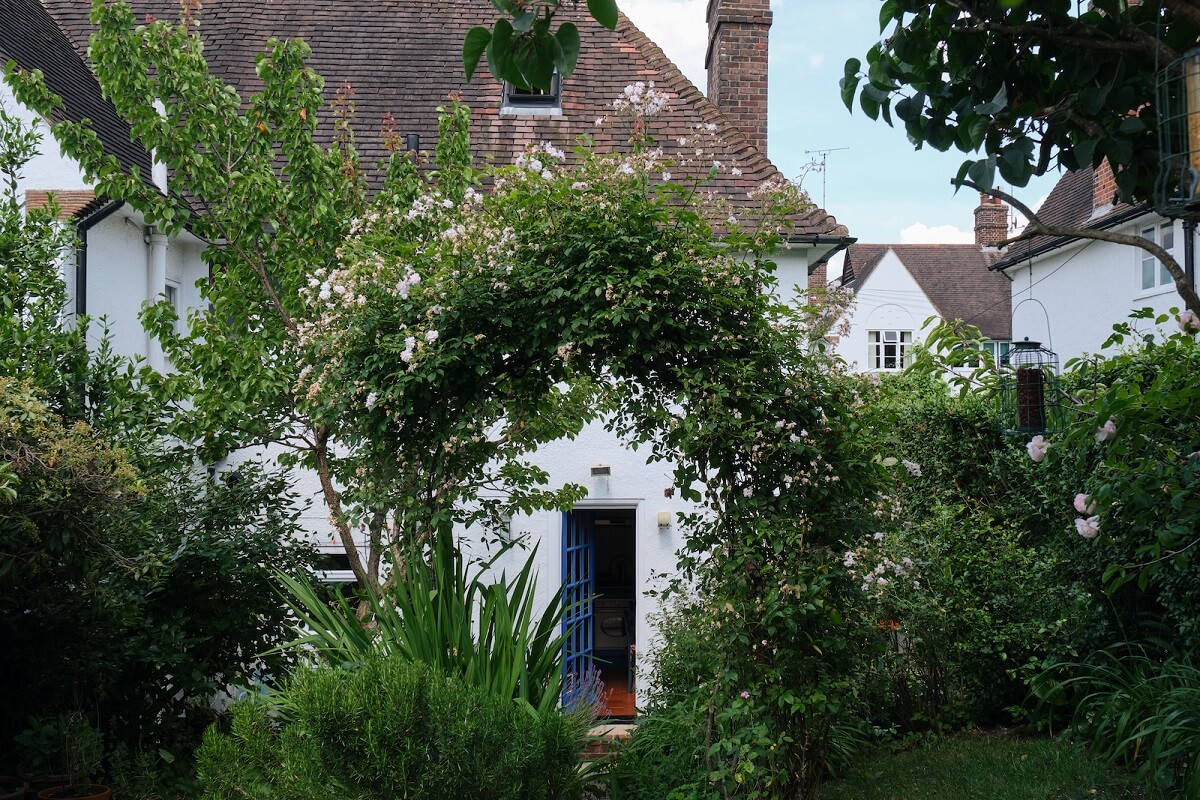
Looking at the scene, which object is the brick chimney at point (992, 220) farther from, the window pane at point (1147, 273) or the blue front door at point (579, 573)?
the blue front door at point (579, 573)

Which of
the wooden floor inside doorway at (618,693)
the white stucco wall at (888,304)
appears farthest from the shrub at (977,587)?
the white stucco wall at (888,304)

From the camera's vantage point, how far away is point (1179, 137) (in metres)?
2.71

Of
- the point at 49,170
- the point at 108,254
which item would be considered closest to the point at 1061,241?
the point at 108,254

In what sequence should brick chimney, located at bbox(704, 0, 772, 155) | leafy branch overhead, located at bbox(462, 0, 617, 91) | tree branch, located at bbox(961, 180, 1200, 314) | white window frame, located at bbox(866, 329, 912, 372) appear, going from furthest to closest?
white window frame, located at bbox(866, 329, 912, 372), brick chimney, located at bbox(704, 0, 772, 155), tree branch, located at bbox(961, 180, 1200, 314), leafy branch overhead, located at bbox(462, 0, 617, 91)

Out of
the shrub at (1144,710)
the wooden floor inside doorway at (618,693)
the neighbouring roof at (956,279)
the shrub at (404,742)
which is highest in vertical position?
the neighbouring roof at (956,279)

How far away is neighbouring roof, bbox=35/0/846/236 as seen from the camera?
11.9 m

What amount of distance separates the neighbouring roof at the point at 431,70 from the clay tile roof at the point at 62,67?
72 centimetres

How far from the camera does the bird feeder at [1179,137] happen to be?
240 cm

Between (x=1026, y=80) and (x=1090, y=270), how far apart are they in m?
15.3

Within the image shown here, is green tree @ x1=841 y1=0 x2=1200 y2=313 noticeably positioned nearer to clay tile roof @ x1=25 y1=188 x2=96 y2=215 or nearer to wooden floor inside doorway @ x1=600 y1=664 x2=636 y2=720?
wooden floor inside doorway @ x1=600 y1=664 x2=636 y2=720

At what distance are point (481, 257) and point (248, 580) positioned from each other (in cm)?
383

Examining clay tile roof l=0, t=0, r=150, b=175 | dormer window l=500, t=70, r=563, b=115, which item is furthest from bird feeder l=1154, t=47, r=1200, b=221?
dormer window l=500, t=70, r=563, b=115

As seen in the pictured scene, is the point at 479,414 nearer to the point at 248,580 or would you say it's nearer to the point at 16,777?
the point at 248,580

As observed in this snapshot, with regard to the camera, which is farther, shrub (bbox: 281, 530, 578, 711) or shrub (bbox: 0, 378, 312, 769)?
shrub (bbox: 0, 378, 312, 769)
